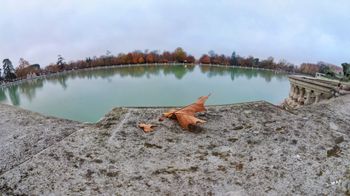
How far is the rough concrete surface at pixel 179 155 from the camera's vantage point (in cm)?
163

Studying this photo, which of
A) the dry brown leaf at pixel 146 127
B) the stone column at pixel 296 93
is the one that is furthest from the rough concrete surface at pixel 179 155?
the stone column at pixel 296 93

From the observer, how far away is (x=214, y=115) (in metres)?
2.74

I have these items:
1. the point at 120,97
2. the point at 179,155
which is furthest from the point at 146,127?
the point at 120,97

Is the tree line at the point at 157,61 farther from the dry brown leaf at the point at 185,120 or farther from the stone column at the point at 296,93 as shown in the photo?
the dry brown leaf at the point at 185,120

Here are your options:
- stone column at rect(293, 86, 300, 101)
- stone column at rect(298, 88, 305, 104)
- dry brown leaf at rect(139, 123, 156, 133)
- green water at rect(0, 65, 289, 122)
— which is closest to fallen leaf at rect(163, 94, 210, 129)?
dry brown leaf at rect(139, 123, 156, 133)

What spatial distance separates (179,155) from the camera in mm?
1984

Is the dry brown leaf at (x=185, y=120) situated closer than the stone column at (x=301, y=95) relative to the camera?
Yes

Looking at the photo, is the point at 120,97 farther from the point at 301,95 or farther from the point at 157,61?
the point at 157,61

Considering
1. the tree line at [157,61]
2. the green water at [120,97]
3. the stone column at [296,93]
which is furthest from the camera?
the tree line at [157,61]

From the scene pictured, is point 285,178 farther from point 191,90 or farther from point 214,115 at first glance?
point 191,90

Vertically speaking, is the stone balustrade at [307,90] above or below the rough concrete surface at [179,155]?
below

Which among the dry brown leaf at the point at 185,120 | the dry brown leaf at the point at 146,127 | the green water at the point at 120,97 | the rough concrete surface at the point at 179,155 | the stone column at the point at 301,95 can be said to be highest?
the dry brown leaf at the point at 185,120

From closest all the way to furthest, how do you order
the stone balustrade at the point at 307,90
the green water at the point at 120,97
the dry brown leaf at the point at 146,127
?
the dry brown leaf at the point at 146,127 < the stone balustrade at the point at 307,90 < the green water at the point at 120,97

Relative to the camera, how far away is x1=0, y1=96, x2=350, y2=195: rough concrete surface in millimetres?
1628
